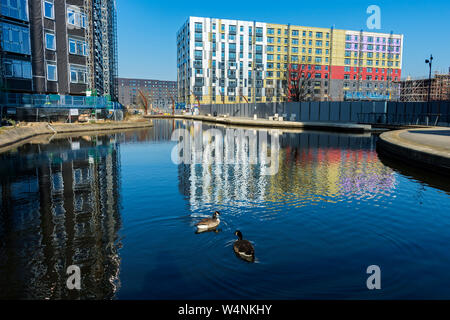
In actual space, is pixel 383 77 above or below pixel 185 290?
above

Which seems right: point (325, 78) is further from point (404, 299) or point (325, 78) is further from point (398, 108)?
point (404, 299)

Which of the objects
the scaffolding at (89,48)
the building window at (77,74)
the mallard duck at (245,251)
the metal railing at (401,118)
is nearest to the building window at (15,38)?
the building window at (77,74)

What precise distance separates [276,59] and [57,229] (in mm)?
123400

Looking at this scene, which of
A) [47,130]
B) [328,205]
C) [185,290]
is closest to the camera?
[185,290]

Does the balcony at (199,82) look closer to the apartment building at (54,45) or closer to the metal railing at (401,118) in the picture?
the apartment building at (54,45)

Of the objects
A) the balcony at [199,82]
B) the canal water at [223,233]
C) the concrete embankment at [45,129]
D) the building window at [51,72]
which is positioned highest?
the balcony at [199,82]

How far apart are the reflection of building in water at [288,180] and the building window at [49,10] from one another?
108 feet

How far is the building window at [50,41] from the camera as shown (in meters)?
40.9

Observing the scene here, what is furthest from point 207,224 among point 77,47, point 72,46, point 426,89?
point 426,89

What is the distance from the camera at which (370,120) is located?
1954 inches

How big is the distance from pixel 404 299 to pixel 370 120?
47695 mm

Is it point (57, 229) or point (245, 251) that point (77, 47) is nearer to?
point (57, 229)
